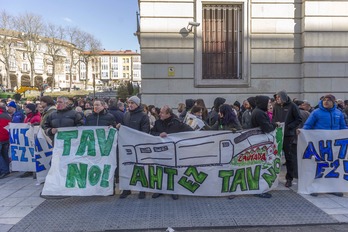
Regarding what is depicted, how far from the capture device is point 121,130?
5844mm

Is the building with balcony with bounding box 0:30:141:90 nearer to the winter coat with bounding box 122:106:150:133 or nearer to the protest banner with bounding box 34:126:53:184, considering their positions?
the protest banner with bounding box 34:126:53:184

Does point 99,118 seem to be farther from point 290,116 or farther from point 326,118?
point 326,118

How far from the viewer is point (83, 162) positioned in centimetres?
577

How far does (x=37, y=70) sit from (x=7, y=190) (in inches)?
4223

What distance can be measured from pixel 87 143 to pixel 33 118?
8.30 ft

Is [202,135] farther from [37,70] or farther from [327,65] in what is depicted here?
[37,70]

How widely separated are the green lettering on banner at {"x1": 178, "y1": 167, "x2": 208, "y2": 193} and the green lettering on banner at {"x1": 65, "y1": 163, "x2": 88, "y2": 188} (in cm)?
179

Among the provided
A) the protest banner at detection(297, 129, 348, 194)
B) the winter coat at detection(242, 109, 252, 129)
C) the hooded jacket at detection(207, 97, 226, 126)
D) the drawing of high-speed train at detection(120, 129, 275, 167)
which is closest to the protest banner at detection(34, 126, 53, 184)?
the drawing of high-speed train at detection(120, 129, 275, 167)

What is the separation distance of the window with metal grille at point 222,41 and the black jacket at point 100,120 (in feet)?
20.7

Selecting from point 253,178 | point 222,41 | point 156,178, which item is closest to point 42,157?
point 156,178

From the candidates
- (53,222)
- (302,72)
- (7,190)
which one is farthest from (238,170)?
(302,72)

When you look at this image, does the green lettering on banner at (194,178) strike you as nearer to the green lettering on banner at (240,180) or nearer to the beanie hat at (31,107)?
the green lettering on banner at (240,180)

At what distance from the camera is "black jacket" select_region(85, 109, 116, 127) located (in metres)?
6.08

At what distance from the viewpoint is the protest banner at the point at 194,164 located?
571cm
